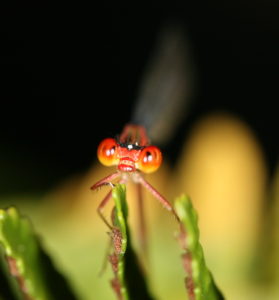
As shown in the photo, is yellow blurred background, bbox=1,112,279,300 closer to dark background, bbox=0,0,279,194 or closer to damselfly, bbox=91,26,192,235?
damselfly, bbox=91,26,192,235

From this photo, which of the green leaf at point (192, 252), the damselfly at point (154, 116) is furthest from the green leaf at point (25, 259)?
the damselfly at point (154, 116)

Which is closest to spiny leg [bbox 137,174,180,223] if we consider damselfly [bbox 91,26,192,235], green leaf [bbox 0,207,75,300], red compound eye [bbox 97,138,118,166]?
damselfly [bbox 91,26,192,235]

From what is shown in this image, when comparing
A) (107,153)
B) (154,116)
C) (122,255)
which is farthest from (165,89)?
(122,255)

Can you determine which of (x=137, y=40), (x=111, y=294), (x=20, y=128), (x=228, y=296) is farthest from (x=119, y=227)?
(x=137, y=40)

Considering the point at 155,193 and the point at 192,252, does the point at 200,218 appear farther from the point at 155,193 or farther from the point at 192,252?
the point at 192,252

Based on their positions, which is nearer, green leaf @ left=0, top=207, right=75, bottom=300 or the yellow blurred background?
green leaf @ left=0, top=207, right=75, bottom=300

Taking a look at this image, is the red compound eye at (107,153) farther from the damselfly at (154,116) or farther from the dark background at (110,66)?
the dark background at (110,66)
